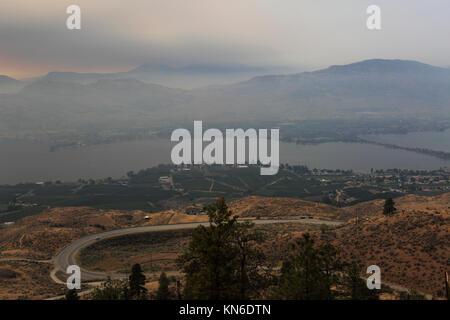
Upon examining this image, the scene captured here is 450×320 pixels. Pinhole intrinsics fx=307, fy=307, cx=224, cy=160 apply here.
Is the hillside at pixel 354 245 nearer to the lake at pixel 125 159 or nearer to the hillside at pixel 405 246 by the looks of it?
the hillside at pixel 405 246

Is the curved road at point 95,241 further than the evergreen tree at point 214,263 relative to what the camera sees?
Yes

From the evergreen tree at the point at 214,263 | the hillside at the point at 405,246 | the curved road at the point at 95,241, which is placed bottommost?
the curved road at the point at 95,241

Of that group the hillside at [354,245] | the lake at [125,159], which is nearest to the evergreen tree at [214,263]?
the hillside at [354,245]

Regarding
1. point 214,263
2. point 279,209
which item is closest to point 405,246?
point 214,263

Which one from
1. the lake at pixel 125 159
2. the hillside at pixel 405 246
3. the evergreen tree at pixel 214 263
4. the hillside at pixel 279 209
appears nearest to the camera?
the evergreen tree at pixel 214 263

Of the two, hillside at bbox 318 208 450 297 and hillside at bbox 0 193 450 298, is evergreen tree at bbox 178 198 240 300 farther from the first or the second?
hillside at bbox 0 193 450 298

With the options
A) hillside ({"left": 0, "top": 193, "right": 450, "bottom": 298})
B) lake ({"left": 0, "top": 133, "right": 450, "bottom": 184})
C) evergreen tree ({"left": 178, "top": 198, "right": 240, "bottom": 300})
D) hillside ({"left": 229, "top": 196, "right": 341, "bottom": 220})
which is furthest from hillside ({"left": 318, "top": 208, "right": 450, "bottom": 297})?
lake ({"left": 0, "top": 133, "right": 450, "bottom": 184})

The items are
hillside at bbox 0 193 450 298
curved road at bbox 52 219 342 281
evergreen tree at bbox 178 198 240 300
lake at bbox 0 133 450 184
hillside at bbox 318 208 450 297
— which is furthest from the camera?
lake at bbox 0 133 450 184

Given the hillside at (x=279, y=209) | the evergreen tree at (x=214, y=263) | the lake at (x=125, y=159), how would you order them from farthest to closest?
1. the lake at (x=125, y=159)
2. the hillside at (x=279, y=209)
3. the evergreen tree at (x=214, y=263)
